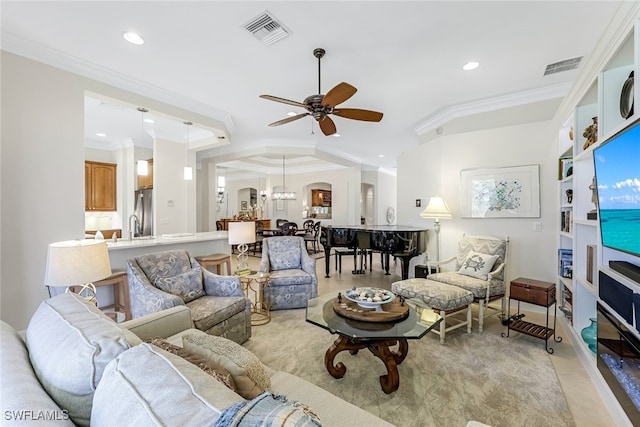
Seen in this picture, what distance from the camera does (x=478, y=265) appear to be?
3457mm

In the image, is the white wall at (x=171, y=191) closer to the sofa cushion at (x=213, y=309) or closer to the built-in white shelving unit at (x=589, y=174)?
the sofa cushion at (x=213, y=309)

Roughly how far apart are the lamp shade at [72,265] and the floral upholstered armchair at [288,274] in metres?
2.02

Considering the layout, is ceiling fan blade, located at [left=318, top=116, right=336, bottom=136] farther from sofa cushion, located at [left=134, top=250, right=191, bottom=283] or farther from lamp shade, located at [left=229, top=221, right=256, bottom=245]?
sofa cushion, located at [left=134, top=250, right=191, bottom=283]

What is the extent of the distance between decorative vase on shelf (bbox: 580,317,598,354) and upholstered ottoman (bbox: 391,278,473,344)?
91 cm

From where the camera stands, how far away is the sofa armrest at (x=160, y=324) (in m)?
1.73

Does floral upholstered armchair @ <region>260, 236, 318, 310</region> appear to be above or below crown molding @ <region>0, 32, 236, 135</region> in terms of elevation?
below

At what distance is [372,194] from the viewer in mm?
10891

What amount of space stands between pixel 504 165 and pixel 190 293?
430 cm

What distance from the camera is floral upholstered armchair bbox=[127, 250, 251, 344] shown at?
7.72 feet

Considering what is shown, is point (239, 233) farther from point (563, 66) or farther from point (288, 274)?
point (563, 66)

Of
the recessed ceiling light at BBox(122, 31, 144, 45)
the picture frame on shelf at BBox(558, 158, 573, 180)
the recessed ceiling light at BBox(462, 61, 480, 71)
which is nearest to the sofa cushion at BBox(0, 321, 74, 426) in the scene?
the recessed ceiling light at BBox(122, 31, 144, 45)

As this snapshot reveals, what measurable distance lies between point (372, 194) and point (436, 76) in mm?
7690

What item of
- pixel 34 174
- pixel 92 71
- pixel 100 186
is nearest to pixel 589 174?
pixel 92 71

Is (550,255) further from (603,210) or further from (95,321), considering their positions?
(95,321)
